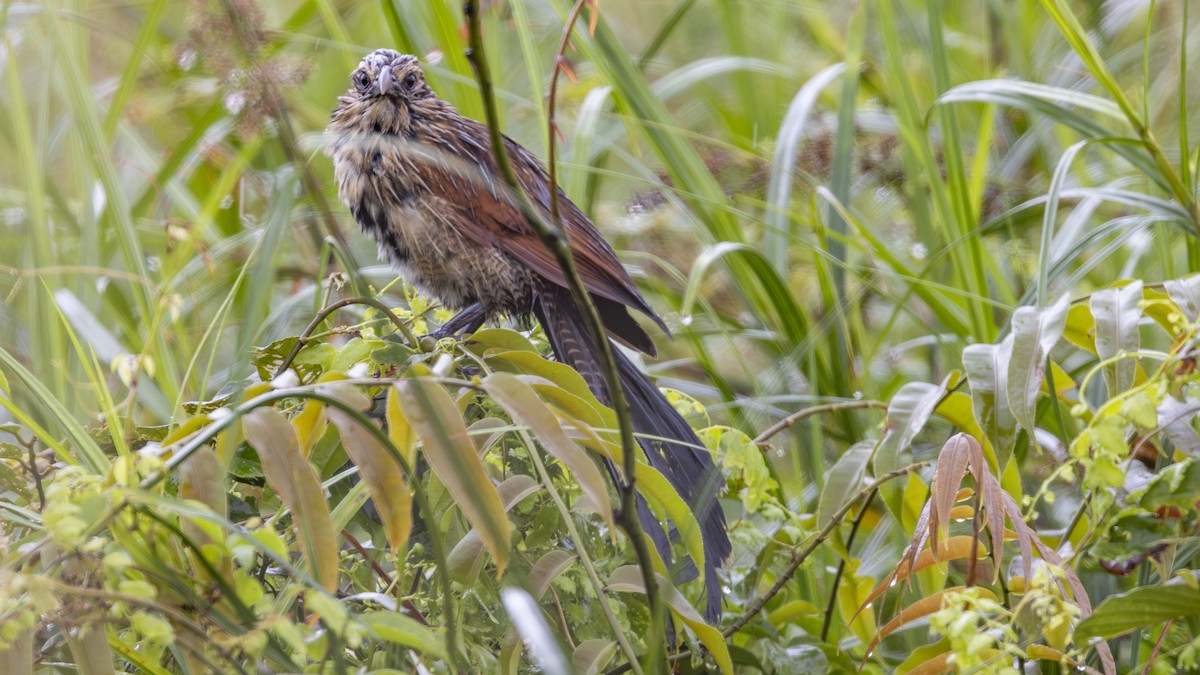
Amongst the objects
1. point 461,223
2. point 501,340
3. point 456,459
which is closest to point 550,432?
point 456,459

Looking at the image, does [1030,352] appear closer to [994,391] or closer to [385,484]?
[994,391]

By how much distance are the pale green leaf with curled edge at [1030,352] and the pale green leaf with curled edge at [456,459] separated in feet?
1.91

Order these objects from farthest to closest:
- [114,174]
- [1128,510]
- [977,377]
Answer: [114,174]
[977,377]
[1128,510]

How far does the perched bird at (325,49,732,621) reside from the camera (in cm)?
193

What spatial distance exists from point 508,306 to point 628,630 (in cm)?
97

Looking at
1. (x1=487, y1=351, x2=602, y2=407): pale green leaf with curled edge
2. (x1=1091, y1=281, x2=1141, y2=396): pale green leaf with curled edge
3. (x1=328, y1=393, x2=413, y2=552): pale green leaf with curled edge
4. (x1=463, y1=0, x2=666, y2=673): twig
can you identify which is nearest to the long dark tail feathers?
(x1=487, y1=351, x2=602, y2=407): pale green leaf with curled edge

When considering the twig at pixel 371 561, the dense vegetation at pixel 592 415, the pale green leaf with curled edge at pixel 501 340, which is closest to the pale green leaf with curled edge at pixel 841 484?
the dense vegetation at pixel 592 415

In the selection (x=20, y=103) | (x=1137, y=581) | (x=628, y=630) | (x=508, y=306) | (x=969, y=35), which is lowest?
(x=1137, y=581)

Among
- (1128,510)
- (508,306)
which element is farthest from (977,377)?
(508,306)

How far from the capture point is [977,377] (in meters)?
1.31

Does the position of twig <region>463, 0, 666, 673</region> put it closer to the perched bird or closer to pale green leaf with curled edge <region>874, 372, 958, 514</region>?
pale green leaf with curled edge <region>874, 372, 958, 514</region>

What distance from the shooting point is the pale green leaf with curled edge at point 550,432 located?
0.96 m

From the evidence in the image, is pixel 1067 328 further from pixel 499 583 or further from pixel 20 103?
pixel 20 103

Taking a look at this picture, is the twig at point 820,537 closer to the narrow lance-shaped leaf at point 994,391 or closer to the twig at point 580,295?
the narrow lance-shaped leaf at point 994,391
